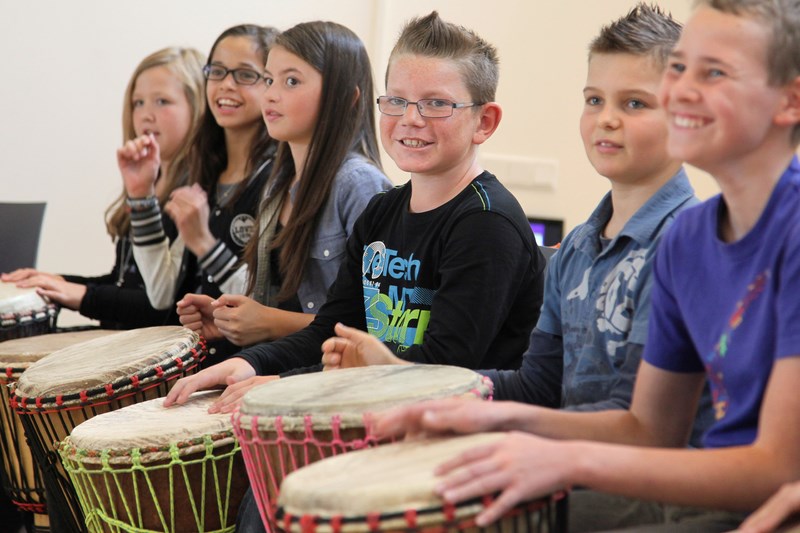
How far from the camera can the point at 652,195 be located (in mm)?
1667

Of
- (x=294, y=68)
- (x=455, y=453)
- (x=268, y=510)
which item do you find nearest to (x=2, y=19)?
(x=294, y=68)

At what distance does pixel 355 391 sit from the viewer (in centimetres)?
148

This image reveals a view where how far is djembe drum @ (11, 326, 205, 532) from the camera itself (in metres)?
2.07

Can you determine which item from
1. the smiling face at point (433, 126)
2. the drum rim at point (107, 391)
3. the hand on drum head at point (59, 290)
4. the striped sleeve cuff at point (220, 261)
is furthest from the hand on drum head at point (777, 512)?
the hand on drum head at point (59, 290)

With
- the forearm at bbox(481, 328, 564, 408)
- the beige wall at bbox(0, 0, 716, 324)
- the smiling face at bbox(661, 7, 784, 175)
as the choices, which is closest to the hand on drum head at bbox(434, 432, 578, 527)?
the smiling face at bbox(661, 7, 784, 175)

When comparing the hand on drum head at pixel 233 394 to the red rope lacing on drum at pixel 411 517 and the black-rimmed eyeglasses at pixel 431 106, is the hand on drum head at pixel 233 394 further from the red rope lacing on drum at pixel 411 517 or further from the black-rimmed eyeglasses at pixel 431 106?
the red rope lacing on drum at pixel 411 517

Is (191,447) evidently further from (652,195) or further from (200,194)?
(200,194)

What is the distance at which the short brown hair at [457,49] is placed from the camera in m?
2.14

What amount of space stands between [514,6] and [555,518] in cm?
358

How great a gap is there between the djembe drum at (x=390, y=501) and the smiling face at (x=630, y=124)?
0.65 metres

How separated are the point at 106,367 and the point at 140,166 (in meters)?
1.07

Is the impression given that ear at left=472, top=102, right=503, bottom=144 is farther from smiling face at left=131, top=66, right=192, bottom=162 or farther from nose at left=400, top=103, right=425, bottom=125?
smiling face at left=131, top=66, right=192, bottom=162

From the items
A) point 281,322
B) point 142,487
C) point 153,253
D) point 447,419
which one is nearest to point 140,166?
point 153,253

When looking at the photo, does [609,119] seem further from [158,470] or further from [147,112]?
[147,112]
